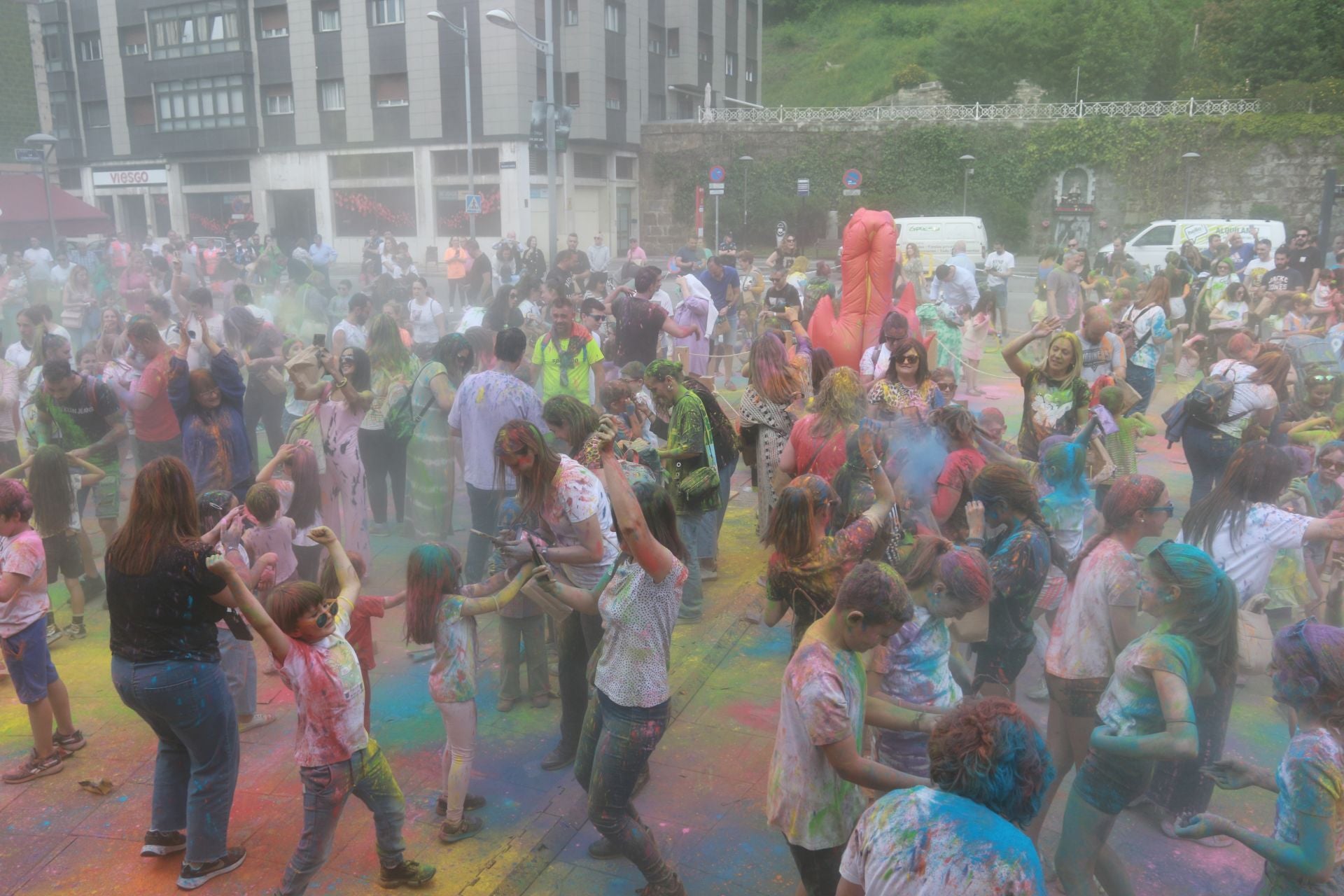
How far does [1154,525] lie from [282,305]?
11.6 meters

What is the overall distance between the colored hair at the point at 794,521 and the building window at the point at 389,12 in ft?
122

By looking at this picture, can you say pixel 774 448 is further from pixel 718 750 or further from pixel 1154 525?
pixel 1154 525

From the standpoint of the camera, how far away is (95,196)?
1699 inches

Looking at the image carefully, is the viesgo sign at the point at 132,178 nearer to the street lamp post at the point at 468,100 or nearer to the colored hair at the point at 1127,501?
the street lamp post at the point at 468,100

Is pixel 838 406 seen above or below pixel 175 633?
above

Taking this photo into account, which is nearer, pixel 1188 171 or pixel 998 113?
pixel 1188 171

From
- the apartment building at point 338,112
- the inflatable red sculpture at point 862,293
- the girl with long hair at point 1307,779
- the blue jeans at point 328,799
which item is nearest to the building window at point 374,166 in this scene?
the apartment building at point 338,112

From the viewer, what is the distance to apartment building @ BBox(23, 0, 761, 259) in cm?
3525

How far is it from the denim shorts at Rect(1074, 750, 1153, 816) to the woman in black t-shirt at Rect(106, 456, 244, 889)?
3.08 meters

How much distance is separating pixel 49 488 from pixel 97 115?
43.9 meters

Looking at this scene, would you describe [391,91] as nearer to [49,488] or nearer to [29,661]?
[49,488]

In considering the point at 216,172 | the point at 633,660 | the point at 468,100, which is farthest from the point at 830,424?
the point at 216,172

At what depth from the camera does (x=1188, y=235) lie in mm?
22078

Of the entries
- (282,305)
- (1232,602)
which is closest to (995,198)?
(282,305)
